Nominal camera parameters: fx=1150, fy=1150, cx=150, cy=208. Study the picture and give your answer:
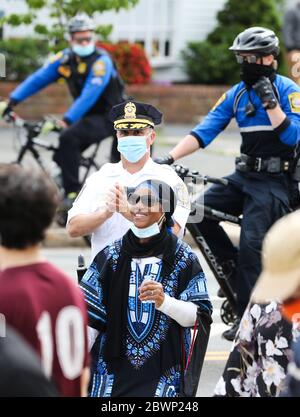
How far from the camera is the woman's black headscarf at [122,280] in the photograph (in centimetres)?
527

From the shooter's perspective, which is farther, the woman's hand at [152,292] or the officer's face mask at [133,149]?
the officer's face mask at [133,149]

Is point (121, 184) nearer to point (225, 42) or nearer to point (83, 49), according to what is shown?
point (83, 49)

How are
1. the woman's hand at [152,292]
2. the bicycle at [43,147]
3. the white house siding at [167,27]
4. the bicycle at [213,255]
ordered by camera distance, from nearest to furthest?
the woman's hand at [152,292] < the bicycle at [213,255] < the bicycle at [43,147] < the white house siding at [167,27]

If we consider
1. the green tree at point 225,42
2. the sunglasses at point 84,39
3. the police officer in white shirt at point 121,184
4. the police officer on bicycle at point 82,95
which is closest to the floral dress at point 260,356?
the police officer in white shirt at point 121,184

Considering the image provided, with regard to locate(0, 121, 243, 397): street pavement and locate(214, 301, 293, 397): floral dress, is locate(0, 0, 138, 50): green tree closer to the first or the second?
locate(0, 121, 243, 397): street pavement

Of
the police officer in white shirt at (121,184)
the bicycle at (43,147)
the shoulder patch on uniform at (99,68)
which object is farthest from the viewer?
the bicycle at (43,147)

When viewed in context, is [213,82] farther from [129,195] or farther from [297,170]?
[129,195]

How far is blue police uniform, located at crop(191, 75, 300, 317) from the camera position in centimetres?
753

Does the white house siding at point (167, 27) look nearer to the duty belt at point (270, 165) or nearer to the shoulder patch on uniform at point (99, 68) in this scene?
the shoulder patch on uniform at point (99, 68)

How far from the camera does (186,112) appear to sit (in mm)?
22062

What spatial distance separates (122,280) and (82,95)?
21.3 feet

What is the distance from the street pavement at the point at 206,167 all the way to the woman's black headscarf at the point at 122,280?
1.76 m

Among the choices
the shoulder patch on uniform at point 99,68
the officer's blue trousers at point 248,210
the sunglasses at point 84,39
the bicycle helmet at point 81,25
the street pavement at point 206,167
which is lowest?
the street pavement at point 206,167
